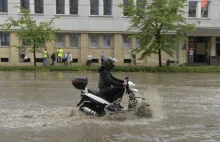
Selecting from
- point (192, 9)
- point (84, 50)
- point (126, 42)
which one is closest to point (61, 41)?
point (84, 50)

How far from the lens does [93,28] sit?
135 feet

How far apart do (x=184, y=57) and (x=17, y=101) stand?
31.1 m

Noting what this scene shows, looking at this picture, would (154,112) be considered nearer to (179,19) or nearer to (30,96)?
(30,96)

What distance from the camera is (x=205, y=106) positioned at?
41.9 feet

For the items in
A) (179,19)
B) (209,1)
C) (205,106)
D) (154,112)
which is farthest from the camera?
(209,1)

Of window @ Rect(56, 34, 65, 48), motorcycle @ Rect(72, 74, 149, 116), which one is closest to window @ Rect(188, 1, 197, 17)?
window @ Rect(56, 34, 65, 48)

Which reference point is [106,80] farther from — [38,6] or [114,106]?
[38,6]

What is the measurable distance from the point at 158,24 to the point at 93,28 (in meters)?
11.4

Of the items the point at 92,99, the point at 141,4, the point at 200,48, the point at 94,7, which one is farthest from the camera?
the point at 200,48

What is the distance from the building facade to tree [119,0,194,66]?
9110 millimetres

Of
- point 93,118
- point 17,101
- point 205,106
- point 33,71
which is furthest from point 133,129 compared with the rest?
point 33,71

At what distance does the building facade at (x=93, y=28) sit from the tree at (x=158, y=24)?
9110 millimetres

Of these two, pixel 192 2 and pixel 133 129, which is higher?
pixel 192 2

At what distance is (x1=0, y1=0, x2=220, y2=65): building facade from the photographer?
133ft
